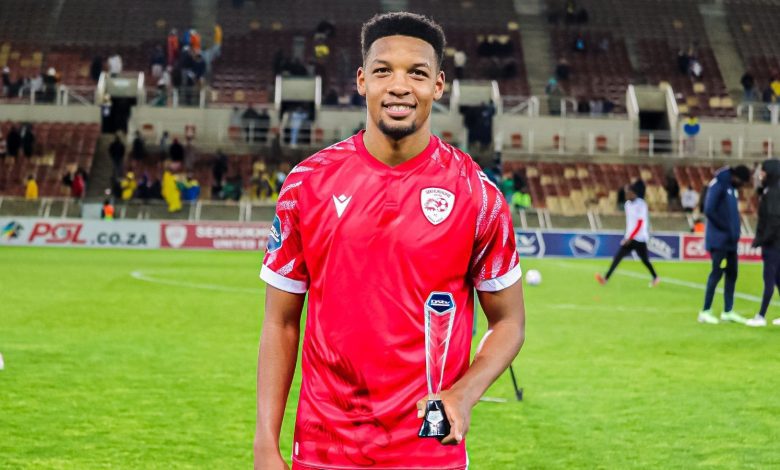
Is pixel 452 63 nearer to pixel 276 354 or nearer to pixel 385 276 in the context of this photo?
pixel 276 354

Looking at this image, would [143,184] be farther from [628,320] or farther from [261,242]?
[628,320]

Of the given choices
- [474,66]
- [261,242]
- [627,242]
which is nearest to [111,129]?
[261,242]

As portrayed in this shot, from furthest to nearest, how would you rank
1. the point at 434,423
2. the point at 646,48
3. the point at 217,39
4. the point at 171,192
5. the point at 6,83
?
1. the point at 646,48
2. the point at 217,39
3. the point at 6,83
4. the point at 171,192
5. the point at 434,423

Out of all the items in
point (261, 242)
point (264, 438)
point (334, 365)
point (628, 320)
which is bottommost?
point (261, 242)

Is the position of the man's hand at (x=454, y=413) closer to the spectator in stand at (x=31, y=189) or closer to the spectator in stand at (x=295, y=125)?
the spectator in stand at (x=31, y=189)

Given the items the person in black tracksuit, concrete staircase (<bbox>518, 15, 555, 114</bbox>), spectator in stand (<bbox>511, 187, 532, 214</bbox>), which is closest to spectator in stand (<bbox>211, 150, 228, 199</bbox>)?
spectator in stand (<bbox>511, 187, 532, 214</bbox>)

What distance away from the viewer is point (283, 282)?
344cm

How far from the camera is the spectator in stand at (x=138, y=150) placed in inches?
1592

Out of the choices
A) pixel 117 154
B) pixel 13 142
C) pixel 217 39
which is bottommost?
pixel 117 154

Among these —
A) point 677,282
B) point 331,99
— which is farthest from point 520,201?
point 677,282

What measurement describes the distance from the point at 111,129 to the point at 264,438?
41026 mm

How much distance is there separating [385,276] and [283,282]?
0.36 m

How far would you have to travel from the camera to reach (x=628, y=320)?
1753 cm

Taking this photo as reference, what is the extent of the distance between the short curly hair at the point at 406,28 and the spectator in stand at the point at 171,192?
109 feet
